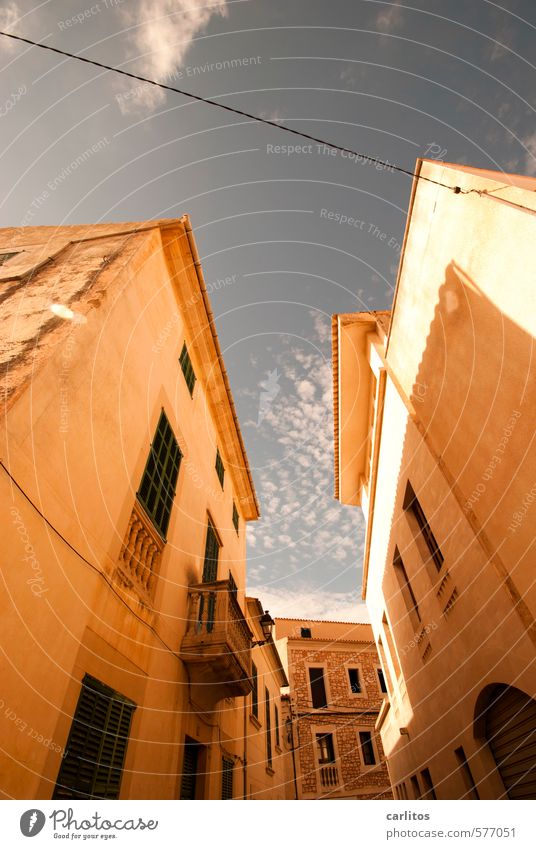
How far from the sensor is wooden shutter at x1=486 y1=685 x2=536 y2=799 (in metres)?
5.40

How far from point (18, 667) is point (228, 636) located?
4.51m

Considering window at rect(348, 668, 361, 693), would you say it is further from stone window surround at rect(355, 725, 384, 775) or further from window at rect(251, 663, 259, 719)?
window at rect(251, 663, 259, 719)

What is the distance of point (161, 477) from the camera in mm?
7465

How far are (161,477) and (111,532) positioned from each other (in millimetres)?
2093

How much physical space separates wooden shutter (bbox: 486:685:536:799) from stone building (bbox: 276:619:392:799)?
1739cm

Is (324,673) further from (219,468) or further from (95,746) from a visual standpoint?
(95,746)

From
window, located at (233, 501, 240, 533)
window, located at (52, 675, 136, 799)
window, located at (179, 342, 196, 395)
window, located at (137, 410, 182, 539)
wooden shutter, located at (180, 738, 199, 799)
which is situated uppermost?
window, located at (233, 501, 240, 533)

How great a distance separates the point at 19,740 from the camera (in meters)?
3.36

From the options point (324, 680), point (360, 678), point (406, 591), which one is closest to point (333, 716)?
point (324, 680)

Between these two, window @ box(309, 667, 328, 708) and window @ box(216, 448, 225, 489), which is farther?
window @ box(309, 667, 328, 708)

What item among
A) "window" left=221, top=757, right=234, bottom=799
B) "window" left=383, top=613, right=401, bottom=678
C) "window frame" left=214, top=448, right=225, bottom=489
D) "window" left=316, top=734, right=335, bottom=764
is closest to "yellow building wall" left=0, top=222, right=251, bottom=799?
"window" left=221, top=757, right=234, bottom=799

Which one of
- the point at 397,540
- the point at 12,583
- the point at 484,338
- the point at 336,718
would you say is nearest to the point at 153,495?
the point at 12,583

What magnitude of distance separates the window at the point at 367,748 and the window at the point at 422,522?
20989mm
